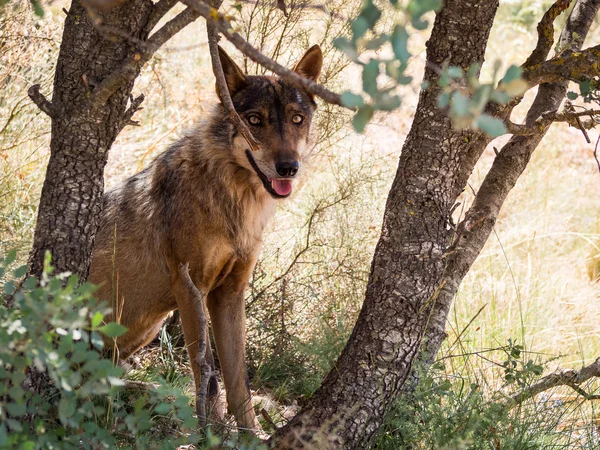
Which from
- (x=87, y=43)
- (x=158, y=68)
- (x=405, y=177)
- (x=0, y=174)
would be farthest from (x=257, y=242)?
(x=158, y=68)

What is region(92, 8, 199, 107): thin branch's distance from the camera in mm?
3039

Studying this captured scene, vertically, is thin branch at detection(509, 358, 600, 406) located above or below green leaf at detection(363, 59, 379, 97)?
above

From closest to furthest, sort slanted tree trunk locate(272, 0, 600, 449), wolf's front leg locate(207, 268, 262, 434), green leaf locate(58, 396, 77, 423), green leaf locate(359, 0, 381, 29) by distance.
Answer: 1. green leaf locate(359, 0, 381, 29)
2. green leaf locate(58, 396, 77, 423)
3. slanted tree trunk locate(272, 0, 600, 449)
4. wolf's front leg locate(207, 268, 262, 434)

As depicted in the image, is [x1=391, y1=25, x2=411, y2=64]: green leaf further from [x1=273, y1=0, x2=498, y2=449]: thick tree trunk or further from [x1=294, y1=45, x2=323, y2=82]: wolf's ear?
[x1=294, y1=45, x2=323, y2=82]: wolf's ear

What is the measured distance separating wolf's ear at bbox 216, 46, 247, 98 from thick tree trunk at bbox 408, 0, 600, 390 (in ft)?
5.22

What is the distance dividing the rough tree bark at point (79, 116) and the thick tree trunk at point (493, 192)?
1.94 meters

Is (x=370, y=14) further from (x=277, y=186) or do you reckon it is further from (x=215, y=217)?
(x=215, y=217)

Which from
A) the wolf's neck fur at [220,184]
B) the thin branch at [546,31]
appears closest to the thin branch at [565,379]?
the thin branch at [546,31]

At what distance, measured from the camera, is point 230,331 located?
486 centimetres

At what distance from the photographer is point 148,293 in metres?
4.87

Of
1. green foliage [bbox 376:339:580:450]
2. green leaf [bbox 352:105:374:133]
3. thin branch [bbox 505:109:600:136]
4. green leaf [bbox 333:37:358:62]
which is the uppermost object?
thin branch [bbox 505:109:600:136]

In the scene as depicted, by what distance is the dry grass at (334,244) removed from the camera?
5.39m

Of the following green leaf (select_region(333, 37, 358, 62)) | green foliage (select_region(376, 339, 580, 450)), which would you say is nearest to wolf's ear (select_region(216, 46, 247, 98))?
green foliage (select_region(376, 339, 580, 450))

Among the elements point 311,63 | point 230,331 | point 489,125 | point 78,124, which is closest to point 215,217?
point 230,331
